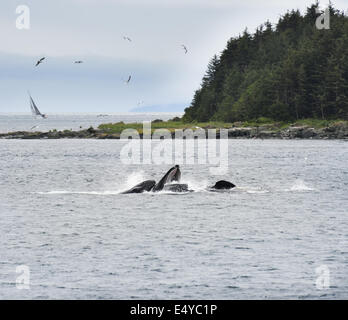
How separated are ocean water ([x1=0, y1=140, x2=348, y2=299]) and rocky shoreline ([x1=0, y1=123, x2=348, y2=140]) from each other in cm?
7703

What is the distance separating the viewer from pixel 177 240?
101 ft

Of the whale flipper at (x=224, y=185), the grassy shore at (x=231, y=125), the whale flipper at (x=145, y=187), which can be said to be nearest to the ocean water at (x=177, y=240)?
the whale flipper at (x=224, y=185)

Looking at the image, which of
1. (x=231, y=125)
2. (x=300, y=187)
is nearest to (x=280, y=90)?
(x=231, y=125)

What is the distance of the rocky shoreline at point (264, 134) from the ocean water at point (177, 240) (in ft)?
253

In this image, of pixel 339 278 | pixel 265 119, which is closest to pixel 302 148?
pixel 265 119

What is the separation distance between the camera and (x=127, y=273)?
81.1 ft

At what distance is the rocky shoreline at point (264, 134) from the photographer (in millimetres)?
134000

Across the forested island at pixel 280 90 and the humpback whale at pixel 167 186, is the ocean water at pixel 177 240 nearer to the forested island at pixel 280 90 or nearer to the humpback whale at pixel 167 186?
the humpback whale at pixel 167 186

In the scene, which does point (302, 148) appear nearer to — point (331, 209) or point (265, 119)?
point (265, 119)

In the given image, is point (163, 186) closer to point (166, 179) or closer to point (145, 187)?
point (166, 179)

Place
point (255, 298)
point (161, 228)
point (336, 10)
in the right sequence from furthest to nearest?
point (336, 10) < point (161, 228) < point (255, 298)

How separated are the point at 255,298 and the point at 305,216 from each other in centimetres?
1621

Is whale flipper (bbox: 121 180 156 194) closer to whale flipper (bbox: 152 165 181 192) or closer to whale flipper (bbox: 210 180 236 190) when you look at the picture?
whale flipper (bbox: 152 165 181 192)

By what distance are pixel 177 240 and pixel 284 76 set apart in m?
125
